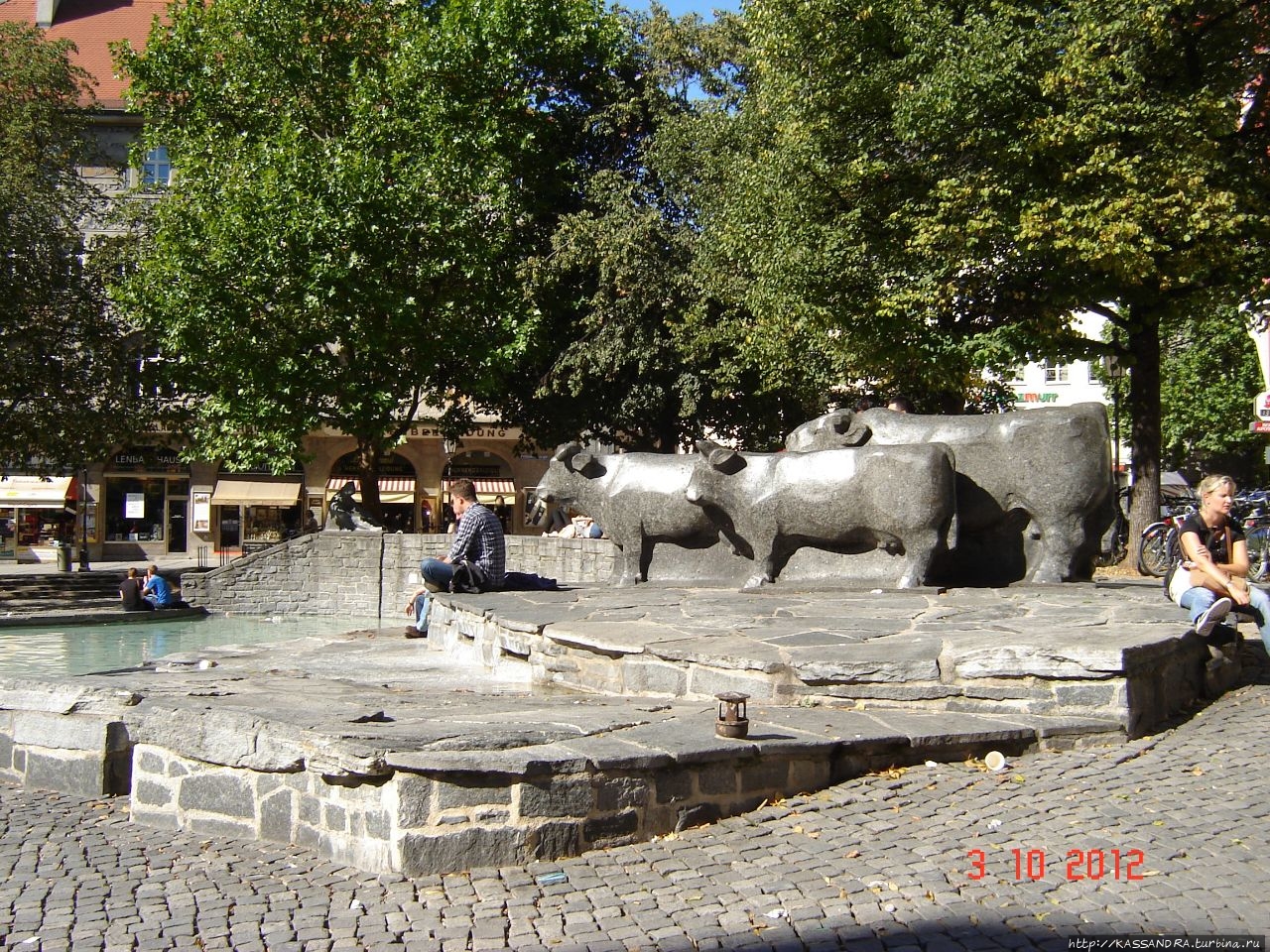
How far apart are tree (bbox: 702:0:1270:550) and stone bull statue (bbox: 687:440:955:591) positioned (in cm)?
690

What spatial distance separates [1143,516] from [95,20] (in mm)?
42725

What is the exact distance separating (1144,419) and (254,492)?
29.7 metres

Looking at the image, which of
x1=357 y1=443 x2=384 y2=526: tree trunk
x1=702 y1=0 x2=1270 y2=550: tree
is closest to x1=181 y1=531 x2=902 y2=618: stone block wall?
x1=357 y1=443 x2=384 y2=526: tree trunk

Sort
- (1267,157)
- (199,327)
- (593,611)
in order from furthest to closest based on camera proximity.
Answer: (199,327), (1267,157), (593,611)

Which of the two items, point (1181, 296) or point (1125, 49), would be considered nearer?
point (1125, 49)

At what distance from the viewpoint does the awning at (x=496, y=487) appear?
4094cm

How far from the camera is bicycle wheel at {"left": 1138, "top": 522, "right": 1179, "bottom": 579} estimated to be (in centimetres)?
1583

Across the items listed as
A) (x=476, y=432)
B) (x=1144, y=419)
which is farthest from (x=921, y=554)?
(x=476, y=432)

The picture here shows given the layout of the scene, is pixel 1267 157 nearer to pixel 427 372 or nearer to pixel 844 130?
pixel 844 130

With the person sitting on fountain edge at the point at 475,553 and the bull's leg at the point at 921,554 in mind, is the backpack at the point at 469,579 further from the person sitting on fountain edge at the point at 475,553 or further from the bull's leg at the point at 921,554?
the bull's leg at the point at 921,554

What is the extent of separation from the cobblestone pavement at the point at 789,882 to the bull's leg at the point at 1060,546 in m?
4.29

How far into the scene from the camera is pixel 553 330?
26062 mm

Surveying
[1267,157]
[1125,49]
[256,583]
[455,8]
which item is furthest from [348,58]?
[1267,157]

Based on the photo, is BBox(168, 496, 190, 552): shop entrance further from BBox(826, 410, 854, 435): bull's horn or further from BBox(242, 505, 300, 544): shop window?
BBox(826, 410, 854, 435): bull's horn
